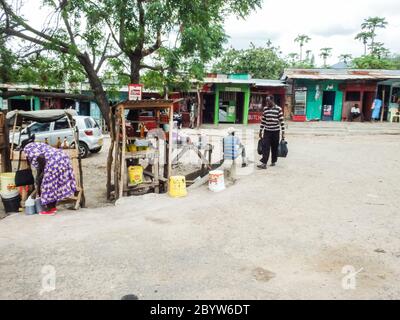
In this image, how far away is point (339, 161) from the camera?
11234 mm

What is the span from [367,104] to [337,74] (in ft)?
10.3

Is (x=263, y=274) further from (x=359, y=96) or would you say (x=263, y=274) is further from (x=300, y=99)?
(x=359, y=96)

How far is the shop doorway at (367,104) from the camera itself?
2581cm

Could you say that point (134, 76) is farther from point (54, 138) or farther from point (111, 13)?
point (54, 138)

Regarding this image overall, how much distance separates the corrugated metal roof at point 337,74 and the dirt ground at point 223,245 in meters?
17.6

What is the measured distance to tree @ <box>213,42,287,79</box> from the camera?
34.8m

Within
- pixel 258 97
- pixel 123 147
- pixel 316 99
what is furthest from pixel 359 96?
pixel 123 147

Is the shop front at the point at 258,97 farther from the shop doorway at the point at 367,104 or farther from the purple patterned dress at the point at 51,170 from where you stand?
the purple patterned dress at the point at 51,170

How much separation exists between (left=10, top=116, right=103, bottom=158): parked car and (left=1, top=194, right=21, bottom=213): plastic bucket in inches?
248

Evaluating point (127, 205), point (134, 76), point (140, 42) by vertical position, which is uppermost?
point (140, 42)

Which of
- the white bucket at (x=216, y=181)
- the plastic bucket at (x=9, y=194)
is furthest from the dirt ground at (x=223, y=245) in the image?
the plastic bucket at (x=9, y=194)

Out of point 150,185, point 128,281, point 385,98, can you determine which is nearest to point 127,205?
point 150,185

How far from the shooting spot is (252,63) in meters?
34.8
